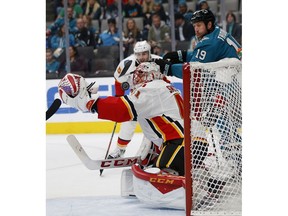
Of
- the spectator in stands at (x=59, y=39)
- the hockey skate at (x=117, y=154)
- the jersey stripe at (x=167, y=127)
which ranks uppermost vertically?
the spectator in stands at (x=59, y=39)

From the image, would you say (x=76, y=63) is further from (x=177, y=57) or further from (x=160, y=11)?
(x=177, y=57)

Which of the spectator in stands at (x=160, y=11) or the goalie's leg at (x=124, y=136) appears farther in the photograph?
the spectator in stands at (x=160, y=11)

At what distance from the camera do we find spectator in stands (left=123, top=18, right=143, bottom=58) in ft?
23.1

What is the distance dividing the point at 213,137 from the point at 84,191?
1.08 meters

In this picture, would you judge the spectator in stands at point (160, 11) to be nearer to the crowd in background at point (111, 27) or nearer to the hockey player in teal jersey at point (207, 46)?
the crowd in background at point (111, 27)

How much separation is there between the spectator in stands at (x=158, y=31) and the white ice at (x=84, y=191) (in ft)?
6.55

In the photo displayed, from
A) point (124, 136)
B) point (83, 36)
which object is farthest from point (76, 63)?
point (124, 136)

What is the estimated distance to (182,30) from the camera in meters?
7.15

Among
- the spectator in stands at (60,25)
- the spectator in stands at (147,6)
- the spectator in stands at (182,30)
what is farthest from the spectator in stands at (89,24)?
the spectator in stands at (182,30)

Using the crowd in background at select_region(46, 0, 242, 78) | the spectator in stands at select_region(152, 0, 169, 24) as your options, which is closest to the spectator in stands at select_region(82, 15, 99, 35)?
the crowd in background at select_region(46, 0, 242, 78)

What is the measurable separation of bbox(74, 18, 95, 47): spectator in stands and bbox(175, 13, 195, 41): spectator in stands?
0.96m

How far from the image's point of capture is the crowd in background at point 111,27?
6.94 m

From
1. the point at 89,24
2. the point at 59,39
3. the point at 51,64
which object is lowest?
the point at 51,64
